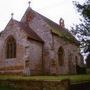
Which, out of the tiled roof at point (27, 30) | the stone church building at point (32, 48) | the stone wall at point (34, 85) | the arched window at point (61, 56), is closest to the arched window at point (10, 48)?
the stone church building at point (32, 48)

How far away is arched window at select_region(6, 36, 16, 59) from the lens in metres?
29.5

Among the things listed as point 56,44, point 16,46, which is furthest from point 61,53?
point 16,46

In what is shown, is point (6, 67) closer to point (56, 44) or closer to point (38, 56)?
point (38, 56)

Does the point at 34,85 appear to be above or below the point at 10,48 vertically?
below

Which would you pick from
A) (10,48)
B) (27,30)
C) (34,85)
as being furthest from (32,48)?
(34,85)

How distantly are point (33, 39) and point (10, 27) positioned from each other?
387cm

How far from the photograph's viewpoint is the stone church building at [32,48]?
28.0 meters

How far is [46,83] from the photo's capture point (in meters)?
13.1

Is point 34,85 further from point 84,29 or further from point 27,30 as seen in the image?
point 27,30

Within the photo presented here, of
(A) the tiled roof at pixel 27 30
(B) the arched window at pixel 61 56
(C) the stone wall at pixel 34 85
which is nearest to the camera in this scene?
(C) the stone wall at pixel 34 85

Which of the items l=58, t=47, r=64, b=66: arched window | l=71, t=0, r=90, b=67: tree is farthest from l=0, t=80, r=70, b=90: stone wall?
l=58, t=47, r=64, b=66: arched window

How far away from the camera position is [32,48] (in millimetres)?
28891

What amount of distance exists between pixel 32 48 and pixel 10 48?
352 centimetres

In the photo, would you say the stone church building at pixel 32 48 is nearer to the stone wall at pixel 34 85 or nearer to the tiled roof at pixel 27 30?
the tiled roof at pixel 27 30
